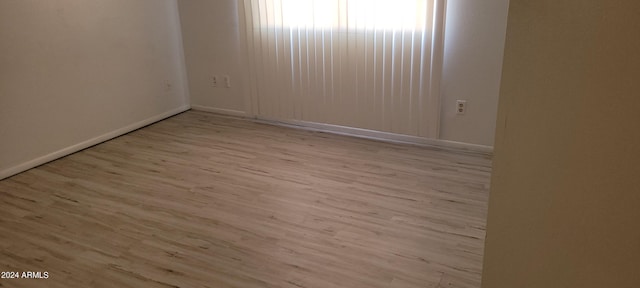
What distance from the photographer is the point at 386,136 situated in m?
4.01

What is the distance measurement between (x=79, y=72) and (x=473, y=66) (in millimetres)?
2956

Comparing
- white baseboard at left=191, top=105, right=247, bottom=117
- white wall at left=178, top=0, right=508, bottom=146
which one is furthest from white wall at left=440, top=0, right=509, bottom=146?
white baseboard at left=191, top=105, right=247, bottom=117

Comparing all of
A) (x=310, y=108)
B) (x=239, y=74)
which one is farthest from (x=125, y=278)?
(x=239, y=74)

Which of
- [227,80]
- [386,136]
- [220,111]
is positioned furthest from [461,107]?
[220,111]

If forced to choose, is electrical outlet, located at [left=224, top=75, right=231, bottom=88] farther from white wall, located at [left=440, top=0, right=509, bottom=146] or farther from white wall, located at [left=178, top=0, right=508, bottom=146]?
white wall, located at [left=440, top=0, right=509, bottom=146]

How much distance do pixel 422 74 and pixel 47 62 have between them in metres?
Answer: 2.71

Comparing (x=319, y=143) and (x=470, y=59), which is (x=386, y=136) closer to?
(x=319, y=143)

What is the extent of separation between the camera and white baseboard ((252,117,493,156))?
376cm

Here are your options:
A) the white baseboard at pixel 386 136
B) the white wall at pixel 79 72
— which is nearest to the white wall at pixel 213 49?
the white wall at pixel 79 72

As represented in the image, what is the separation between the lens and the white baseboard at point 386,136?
3.76 m

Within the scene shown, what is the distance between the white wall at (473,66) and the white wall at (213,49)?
71.2 inches

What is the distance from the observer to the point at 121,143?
409cm

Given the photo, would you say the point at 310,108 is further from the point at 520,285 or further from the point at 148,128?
the point at 520,285

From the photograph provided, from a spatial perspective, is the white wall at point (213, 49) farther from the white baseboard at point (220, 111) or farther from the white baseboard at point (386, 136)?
the white baseboard at point (386, 136)
